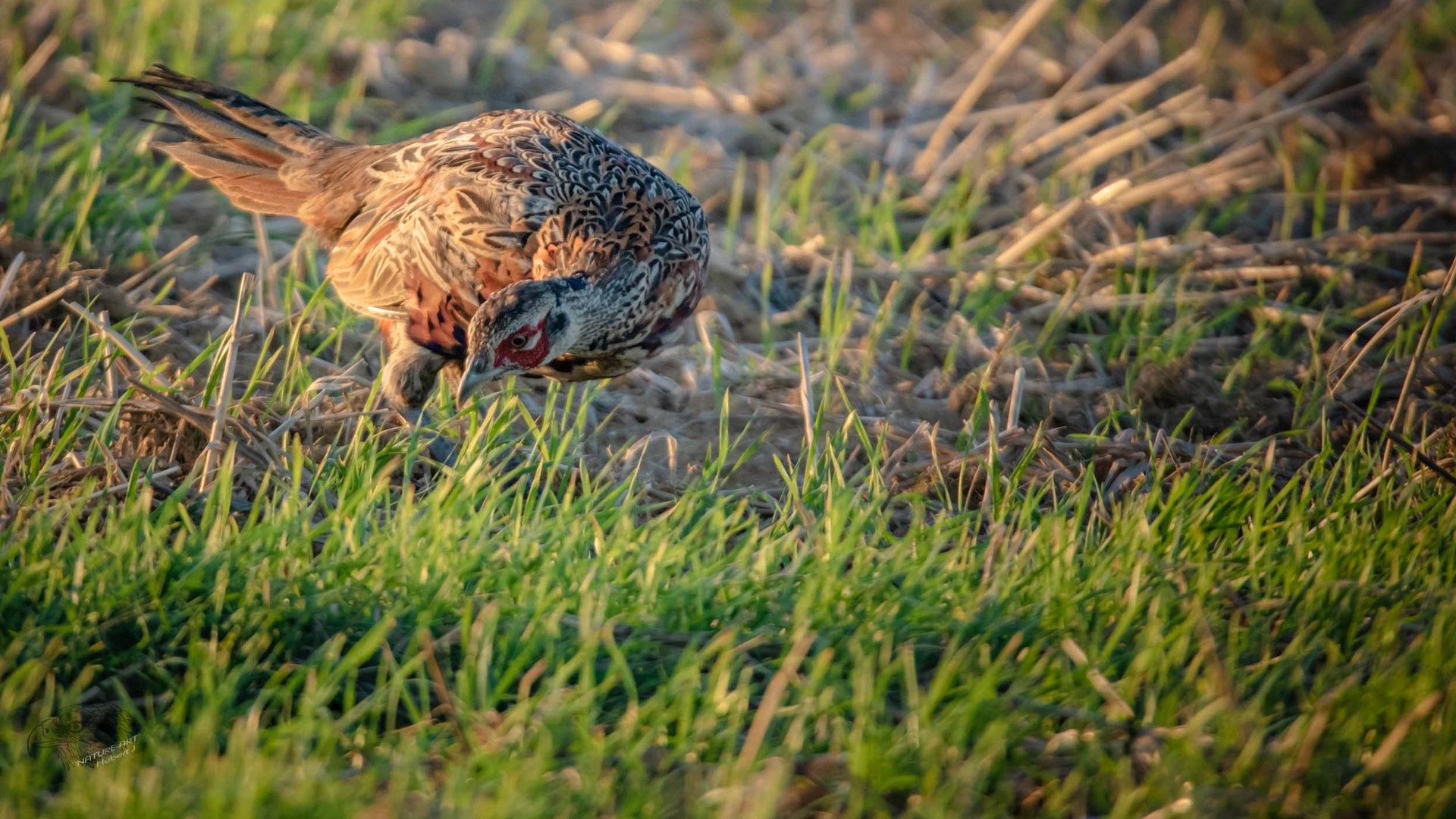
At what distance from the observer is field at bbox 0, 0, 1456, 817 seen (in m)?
2.29

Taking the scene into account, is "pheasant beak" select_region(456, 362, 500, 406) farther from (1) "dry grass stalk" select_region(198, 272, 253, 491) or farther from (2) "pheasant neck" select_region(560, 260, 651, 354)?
(1) "dry grass stalk" select_region(198, 272, 253, 491)

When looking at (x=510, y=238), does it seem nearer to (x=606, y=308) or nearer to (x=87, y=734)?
(x=606, y=308)

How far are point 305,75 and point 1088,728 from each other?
503 cm

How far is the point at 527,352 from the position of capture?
3420mm

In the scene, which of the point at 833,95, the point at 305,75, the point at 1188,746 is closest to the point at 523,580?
the point at 1188,746

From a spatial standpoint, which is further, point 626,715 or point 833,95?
point 833,95

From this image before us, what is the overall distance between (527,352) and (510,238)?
53cm

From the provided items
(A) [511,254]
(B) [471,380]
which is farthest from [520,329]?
(A) [511,254]

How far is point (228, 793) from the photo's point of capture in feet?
6.37

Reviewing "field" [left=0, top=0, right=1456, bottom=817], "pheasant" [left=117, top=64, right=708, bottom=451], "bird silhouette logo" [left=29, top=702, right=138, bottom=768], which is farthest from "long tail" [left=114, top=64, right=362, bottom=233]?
"bird silhouette logo" [left=29, top=702, right=138, bottom=768]

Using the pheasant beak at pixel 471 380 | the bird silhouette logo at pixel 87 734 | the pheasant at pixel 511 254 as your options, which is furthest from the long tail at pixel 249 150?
the bird silhouette logo at pixel 87 734

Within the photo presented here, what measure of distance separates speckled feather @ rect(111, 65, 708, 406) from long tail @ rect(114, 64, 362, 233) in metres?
0.14

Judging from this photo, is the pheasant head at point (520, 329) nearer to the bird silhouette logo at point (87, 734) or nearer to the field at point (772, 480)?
the field at point (772, 480)

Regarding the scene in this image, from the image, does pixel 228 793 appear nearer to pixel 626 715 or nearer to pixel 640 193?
pixel 626 715
